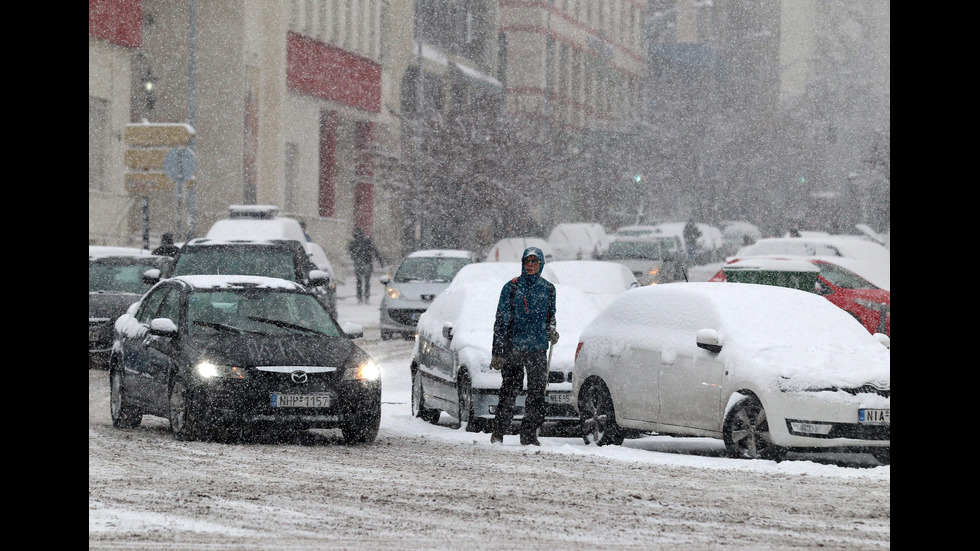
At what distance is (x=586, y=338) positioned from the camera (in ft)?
44.2

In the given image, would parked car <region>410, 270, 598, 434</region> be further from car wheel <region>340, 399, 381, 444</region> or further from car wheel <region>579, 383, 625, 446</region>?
car wheel <region>340, 399, 381, 444</region>

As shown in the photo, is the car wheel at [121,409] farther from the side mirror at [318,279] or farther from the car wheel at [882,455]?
the car wheel at [882,455]

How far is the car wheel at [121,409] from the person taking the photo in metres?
14.0

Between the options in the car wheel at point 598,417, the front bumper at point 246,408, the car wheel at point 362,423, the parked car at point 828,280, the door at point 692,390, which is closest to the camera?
the door at point 692,390

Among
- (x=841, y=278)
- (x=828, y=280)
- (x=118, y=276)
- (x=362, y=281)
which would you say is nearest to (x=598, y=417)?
(x=118, y=276)

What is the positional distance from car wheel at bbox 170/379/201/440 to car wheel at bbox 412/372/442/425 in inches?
113

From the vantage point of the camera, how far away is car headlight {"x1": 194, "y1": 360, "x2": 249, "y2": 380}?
12.3 meters

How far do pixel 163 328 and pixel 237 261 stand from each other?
701 centimetres

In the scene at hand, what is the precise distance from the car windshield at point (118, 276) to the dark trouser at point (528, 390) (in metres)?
9.59

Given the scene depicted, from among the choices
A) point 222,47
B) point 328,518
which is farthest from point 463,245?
point 328,518

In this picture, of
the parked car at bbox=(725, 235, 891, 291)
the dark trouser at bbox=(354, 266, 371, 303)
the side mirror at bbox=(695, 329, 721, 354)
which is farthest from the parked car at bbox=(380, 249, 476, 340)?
the side mirror at bbox=(695, 329, 721, 354)

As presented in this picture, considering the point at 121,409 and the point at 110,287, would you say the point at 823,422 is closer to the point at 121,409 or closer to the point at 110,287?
the point at 121,409

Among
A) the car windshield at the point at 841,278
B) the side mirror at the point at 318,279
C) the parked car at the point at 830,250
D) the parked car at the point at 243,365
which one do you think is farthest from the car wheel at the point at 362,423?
the parked car at the point at 830,250

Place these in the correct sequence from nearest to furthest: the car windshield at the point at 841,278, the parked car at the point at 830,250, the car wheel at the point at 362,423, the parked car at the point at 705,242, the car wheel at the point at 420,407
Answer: the car wheel at the point at 362,423 → the car wheel at the point at 420,407 → the car windshield at the point at 841,278 → the parked car at the point at 830,250 → the parked car at the point at 705,242
